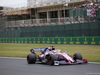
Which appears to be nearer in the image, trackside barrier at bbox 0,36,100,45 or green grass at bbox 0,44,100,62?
green grass at bbox 0,44,100,62

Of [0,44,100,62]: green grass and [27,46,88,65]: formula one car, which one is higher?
[27,46,88,65]: formula one car

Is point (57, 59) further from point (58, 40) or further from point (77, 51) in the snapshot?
point (58, 40)

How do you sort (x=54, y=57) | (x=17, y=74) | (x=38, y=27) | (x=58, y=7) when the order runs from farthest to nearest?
(x=58, y=7), (x=38, y=27), (x=54, y=57), (x=17, y=74)

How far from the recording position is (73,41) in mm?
37156

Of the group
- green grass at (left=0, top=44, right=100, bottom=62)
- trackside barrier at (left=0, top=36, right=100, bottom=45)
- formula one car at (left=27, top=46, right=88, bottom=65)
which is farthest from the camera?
trackside barrier at (left=0, top=36, right=100, bottom=45)

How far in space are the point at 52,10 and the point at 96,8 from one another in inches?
1283

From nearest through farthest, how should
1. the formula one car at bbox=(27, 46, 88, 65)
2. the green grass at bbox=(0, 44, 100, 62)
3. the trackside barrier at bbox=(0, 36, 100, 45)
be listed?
the formula one car at bbox=(27, 46, 88, 65) < the green grass at bbox=(0, 44, 100, 62) < the trackside barrier at bbox=(0, 36, 100, 45)

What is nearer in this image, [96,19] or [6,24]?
[96,19]

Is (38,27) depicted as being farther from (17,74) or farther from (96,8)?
(17,74)

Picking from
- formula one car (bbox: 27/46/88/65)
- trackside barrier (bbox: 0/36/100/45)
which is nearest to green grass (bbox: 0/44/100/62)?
formula one car (bbox: 27/46/88/65)

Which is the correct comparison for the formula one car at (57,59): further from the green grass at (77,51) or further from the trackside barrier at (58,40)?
the trackside barrier at (58,40)

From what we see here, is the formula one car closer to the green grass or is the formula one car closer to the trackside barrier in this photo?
the green grass

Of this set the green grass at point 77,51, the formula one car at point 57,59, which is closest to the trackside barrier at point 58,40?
the green grass at point 77,51

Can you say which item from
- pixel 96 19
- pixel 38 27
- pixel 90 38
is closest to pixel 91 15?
pixel 96 19
